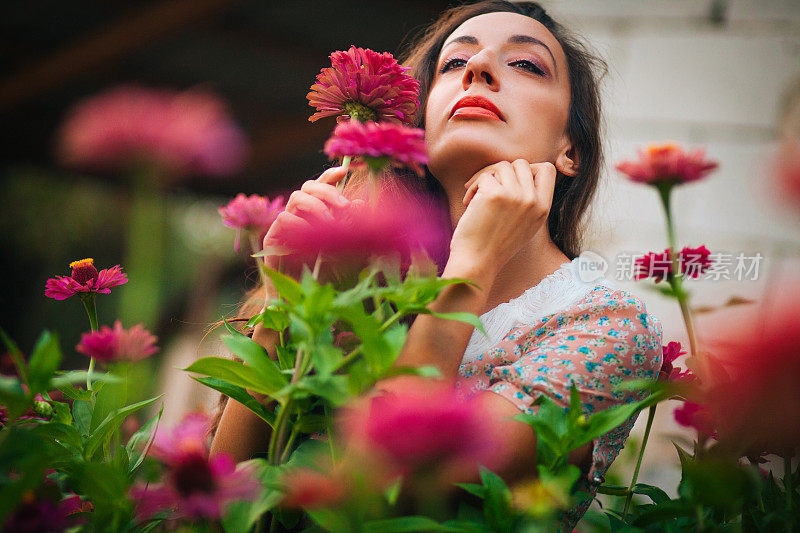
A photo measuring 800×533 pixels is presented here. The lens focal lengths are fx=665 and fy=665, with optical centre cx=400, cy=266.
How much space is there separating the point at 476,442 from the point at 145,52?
280 centimetres

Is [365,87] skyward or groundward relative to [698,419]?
skyward

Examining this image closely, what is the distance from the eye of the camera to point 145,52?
2777mm

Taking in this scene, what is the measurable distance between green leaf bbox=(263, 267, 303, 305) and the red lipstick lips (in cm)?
49

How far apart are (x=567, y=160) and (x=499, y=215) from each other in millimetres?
355

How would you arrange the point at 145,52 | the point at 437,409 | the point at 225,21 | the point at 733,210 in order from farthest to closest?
the point at 145,52, the point at 225,21, the point at 733,210, the point at 437,409

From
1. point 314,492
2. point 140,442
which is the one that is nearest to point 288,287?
point 314,492

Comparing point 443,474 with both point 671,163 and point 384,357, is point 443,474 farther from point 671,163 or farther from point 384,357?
point 671,163

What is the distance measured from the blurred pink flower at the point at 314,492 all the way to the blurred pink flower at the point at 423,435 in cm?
3

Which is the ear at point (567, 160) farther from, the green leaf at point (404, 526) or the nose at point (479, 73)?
the green leaf at point (404, 526)

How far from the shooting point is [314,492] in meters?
0.41

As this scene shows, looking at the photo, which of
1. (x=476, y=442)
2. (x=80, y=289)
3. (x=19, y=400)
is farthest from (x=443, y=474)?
(x=80, y=289)

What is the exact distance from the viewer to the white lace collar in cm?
88

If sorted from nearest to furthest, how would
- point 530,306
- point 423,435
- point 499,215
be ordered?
point 423,435 < point 499,215 < point 530,306

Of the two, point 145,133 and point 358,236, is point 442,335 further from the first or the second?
point 145,133
